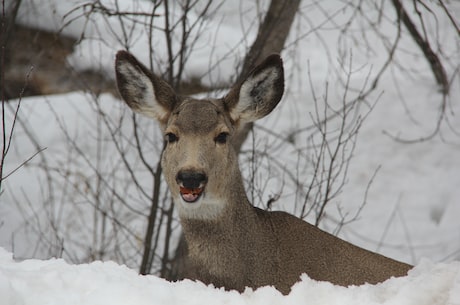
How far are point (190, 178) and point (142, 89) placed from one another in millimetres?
1171

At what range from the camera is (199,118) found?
525 centimetres

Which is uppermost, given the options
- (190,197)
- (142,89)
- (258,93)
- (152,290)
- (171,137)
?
(258,93)

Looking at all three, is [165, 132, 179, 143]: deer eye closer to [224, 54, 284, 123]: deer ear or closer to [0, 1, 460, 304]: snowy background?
[224, 54, 284, 123]: deer ear

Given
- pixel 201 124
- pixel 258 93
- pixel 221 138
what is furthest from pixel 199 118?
pixel 258 93

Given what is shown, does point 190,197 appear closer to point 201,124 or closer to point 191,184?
point 191,184

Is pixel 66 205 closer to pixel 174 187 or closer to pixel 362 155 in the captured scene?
pixel 362 155

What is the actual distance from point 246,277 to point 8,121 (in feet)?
21.7

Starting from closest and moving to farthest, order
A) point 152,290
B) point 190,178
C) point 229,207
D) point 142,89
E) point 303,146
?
1. point 152,290
2. point 190,178
3. point 229,207
4. point 142,89
5. point 303,146

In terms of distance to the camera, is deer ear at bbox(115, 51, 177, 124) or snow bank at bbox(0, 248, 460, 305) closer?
snow bank at bbox(0, 248, 460, 305)

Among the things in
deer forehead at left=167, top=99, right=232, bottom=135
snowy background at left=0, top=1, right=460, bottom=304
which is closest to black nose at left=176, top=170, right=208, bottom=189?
deer forehead at left=167, top=99, right=232, bottom=135

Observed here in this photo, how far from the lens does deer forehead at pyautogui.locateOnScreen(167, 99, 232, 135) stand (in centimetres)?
521

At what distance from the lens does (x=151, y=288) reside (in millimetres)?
3631

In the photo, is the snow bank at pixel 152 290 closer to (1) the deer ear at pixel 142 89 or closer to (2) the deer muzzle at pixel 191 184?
(2) the deer muzzle at pixel 191 184

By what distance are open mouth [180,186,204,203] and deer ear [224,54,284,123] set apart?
0.88m
